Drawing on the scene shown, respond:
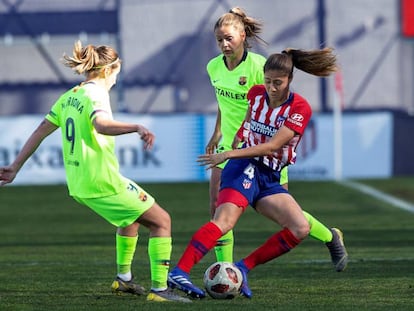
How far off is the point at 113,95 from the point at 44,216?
1146cm

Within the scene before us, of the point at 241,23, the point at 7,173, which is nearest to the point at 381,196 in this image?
the point at 241,23

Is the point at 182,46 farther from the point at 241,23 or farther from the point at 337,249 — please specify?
the point at 337,249

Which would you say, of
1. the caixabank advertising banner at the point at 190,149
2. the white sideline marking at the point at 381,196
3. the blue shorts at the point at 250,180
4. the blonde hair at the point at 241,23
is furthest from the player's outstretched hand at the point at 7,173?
the caixabank advertising banner at the point at 190,149

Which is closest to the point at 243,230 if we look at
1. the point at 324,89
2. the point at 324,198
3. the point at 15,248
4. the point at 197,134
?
the point at 15,248

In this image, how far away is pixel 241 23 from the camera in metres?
8.90

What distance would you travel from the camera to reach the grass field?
7.83 m

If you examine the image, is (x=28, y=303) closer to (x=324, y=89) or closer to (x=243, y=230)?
(x=243, y=230)

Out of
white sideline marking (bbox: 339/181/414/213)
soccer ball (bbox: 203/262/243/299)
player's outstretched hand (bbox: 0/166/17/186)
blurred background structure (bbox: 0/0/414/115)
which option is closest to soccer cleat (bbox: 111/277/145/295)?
soccer ball (bbox: 203/262/243/299)

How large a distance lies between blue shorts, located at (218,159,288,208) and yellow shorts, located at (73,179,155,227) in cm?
52

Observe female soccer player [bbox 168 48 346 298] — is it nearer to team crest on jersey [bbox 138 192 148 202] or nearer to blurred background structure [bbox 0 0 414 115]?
team crest on jersey [bbox 138 192 148 202]

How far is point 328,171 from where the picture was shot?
24266mm

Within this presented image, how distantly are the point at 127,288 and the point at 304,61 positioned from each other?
189 cm

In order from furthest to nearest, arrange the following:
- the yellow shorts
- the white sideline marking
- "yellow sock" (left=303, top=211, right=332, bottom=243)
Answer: the white sideline marking, "yellow sock" (left=303, top=211, right=332, bottom=243), the yellow shorts

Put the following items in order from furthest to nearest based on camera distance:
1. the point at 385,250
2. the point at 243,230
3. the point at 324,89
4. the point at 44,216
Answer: the point at 324,89, the point at 44,216, the point at 243,230, the point at 385,250
